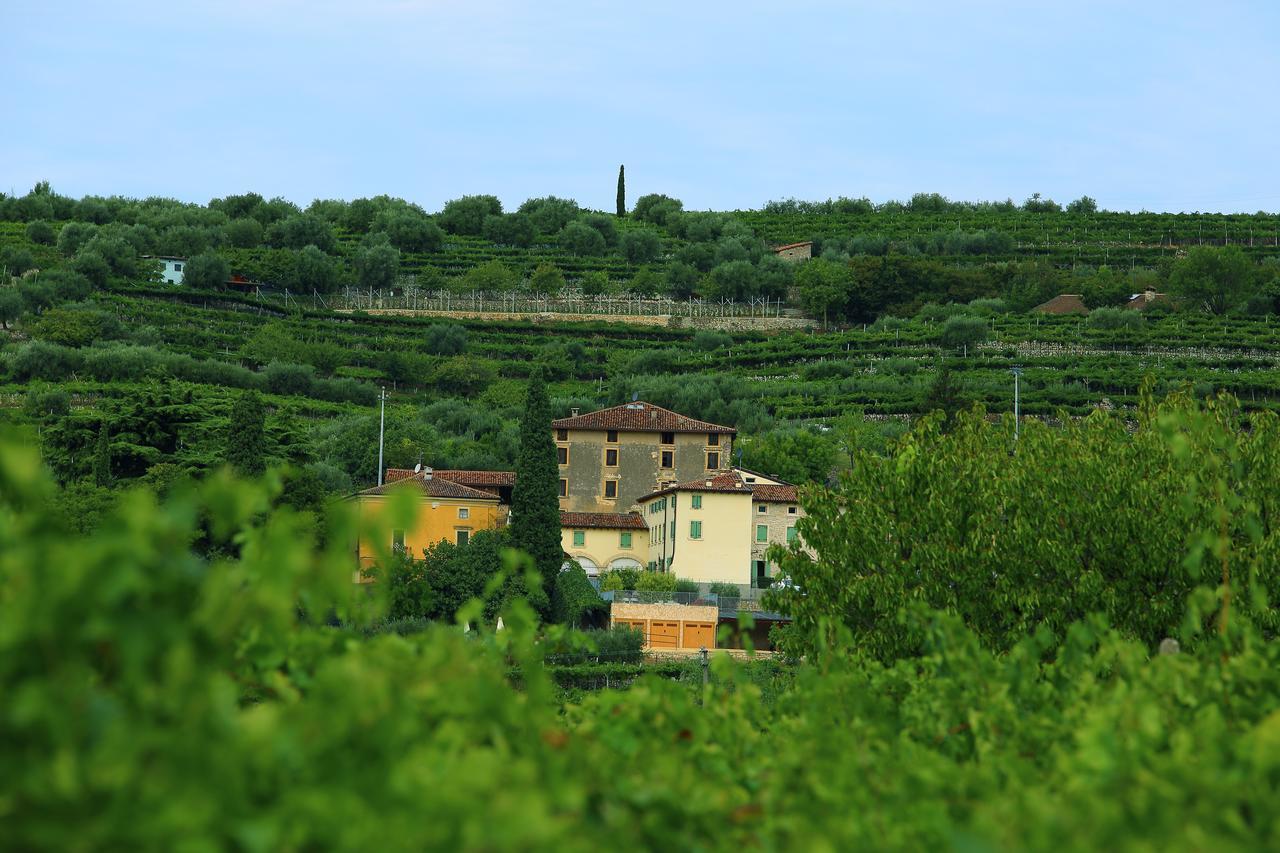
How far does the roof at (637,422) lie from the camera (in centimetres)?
6366

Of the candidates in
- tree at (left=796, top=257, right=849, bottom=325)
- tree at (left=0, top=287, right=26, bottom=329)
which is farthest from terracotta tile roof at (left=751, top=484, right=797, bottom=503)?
tree at (left=0, top=287, right=26, bottom=329)

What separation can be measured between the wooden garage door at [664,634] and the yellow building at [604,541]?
11.7 m

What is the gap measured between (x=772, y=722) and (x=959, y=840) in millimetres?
5638

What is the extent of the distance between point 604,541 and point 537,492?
10914 mm

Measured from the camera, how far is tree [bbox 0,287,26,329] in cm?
8744

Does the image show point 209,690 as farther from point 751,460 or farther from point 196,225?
point 196,225

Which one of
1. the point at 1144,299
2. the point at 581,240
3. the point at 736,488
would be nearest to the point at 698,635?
the point at 736,488

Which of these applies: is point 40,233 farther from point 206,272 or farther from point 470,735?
point 470,735

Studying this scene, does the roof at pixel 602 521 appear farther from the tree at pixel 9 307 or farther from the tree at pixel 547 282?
the tree at pixel 547 282

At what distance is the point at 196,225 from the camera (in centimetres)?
12106

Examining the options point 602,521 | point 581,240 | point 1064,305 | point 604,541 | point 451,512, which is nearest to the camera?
point 451,512

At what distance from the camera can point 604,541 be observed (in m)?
59.8

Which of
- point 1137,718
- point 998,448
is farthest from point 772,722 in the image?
point 998,448

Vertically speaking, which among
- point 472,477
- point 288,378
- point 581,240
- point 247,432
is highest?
point 581,240
